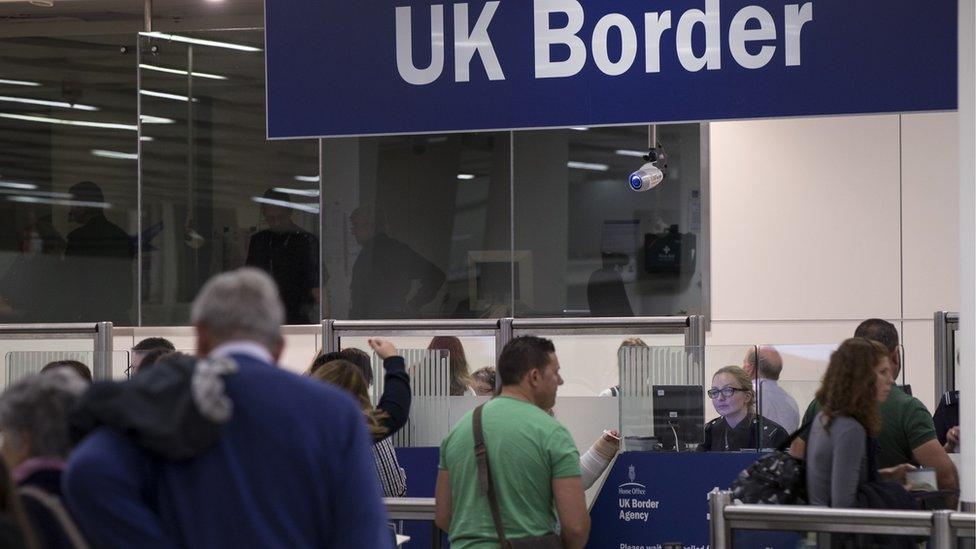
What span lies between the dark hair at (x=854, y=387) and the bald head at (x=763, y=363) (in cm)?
125

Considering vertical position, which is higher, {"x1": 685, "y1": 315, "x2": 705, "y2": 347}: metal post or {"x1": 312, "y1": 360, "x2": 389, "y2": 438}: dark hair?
{"x1": 685, "y1": 315, "x2": 705, "y2": 347}: metal post

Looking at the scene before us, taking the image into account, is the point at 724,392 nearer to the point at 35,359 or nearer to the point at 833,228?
the point at 35,359

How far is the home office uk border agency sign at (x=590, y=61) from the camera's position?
483 centimetres

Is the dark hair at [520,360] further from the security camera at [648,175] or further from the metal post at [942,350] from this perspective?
the metal post at [942,350]

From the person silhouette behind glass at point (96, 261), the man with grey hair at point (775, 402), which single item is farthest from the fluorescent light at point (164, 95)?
the man with grey hair at point (775, 402)

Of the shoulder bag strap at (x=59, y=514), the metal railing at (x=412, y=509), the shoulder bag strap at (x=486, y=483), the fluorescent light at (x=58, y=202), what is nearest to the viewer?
the shoulder bag strap at (x=59, y=514)

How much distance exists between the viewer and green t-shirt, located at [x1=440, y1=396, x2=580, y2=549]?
175 inches

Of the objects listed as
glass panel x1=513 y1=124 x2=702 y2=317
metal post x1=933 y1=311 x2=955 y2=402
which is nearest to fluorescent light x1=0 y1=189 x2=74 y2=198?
glass panel x1=513 y1=124 x2=702 y2=317

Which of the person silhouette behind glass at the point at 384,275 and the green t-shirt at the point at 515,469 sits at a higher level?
the person silhouette behind glass at the point at 384,275

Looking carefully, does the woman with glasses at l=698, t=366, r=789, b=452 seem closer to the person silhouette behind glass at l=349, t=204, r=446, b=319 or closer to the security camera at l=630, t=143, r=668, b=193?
the security camera at l=630, t=143, r=668, b=193

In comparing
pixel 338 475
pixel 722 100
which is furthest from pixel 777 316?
pixel 338 475

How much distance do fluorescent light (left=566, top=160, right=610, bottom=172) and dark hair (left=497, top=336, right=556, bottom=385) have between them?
20.8 ft

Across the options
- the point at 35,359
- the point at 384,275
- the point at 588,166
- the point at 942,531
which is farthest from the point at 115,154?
the point at 942,531

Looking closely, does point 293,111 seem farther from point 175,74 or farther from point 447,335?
point 175,74
